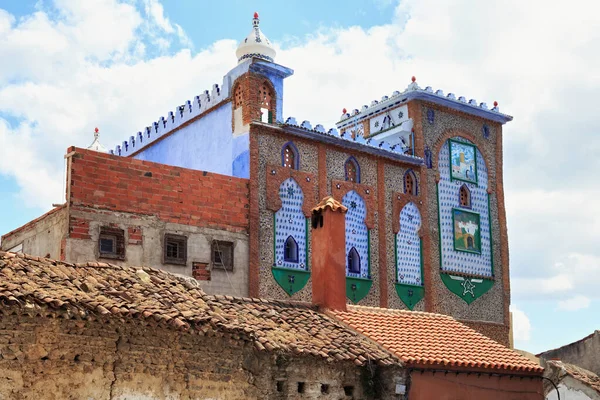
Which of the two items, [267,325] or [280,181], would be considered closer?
[267,325]

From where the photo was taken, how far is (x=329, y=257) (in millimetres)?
15109

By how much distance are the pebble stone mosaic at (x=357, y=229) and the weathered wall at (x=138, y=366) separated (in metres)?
8.47

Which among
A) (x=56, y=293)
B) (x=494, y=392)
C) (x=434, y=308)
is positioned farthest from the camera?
(x=434, y=308)

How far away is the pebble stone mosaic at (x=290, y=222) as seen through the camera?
19.5 metres

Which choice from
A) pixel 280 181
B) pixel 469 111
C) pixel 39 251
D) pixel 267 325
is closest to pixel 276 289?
pixel 280 181

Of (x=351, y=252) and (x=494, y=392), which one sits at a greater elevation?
(x=351, y=252)

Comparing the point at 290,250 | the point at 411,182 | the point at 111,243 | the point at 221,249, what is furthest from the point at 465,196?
the point at 111,243

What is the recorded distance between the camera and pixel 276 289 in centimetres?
1919

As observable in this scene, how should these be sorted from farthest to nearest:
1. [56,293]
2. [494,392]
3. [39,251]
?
[39,251] → [494,392] → [56,293]

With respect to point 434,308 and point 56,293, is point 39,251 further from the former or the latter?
point 434,308

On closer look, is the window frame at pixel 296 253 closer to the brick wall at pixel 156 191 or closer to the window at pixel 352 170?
the brick wall at pixel 156 191

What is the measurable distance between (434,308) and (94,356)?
13.8 meters

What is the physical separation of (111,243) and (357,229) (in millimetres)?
6606

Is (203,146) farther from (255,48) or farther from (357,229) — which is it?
(357,229)
